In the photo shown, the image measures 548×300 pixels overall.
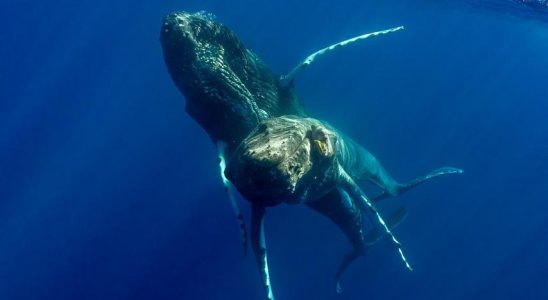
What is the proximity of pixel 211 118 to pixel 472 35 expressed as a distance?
159ft

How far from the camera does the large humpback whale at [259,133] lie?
554 centimetres

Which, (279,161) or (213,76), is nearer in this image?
(279,161)

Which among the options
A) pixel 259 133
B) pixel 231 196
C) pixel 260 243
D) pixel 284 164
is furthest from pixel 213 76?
pixel 284 164

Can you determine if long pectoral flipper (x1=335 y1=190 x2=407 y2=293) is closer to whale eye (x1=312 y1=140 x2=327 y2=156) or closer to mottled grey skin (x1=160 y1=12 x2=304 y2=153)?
mottled grey skin (x1=160 y1=12 x2=304 y2=153)

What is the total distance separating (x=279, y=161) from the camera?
530 centimetres

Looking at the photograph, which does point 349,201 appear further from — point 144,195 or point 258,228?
point 144,195

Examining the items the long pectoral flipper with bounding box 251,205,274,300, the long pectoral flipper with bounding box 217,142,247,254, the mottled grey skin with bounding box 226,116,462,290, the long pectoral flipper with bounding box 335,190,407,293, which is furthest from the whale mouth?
the long pectoral flipper with bounding box 335,190,407,293

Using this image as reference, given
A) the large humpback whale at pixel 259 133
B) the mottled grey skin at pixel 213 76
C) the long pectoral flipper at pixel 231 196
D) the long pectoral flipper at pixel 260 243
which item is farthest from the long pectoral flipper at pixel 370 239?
the mottled grey skin at pixel 213 76

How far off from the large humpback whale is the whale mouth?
1 centimetres

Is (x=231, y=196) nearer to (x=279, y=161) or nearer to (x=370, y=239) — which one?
(x=279, y=161)

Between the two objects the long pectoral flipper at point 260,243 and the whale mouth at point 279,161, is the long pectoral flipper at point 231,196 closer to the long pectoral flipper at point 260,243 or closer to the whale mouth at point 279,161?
the long pectoral flipper at point 260,243

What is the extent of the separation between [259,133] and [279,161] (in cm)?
A: 100

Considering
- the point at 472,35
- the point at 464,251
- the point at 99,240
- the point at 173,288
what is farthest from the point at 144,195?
the point at 472,35

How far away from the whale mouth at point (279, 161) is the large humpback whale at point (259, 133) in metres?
0.01
